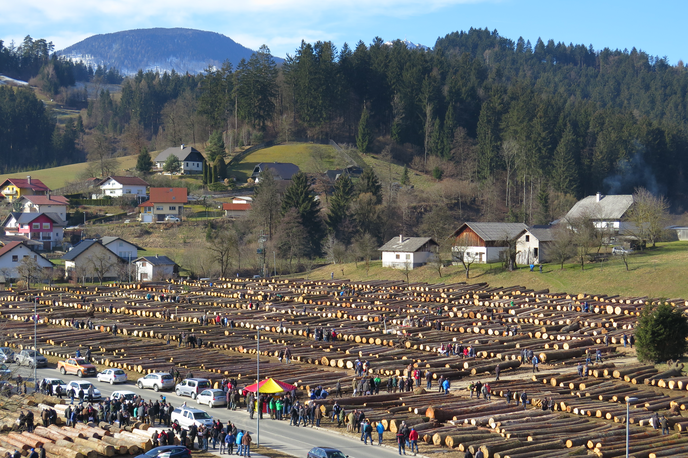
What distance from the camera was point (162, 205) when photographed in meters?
115

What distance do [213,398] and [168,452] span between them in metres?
9.01

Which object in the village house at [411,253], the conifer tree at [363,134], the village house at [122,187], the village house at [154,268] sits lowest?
the village house at [154,268]

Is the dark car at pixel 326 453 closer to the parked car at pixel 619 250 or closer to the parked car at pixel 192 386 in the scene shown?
the parked car at pixel 192 386

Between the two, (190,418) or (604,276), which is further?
(604,276)

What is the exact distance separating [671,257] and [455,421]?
→ 163 feet

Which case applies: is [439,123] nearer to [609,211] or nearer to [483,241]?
[609,211]

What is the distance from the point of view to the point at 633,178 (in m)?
138

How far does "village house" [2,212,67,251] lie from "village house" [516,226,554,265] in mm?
67969

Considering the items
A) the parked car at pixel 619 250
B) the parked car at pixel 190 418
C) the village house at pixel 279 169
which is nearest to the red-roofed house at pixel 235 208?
the village house at pixel 279 169

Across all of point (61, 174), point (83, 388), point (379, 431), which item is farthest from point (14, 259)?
point (379, 431)

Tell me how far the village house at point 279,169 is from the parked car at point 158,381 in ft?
A: 305

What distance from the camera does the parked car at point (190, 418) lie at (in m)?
27.5

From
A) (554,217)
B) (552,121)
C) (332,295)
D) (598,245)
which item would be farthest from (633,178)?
(332,295)

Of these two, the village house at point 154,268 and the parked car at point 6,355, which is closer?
the parked car at point 6,355
